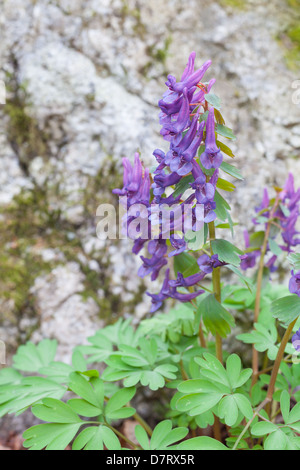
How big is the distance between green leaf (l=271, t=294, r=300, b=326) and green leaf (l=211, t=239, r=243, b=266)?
0.73 feet

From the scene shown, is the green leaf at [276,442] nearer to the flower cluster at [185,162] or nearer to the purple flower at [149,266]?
the flower cluster at [185,162]

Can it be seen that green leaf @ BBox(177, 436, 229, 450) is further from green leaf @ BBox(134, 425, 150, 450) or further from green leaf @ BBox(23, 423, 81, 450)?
green leaf @ BBox(23, 423, 81, 450)

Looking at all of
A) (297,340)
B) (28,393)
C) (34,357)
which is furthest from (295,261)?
(34,357)

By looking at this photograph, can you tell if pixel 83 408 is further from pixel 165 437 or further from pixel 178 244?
pixel 178 244

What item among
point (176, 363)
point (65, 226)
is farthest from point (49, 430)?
point (65, 226)

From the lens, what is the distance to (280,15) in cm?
A: 349

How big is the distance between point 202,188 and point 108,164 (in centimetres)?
157

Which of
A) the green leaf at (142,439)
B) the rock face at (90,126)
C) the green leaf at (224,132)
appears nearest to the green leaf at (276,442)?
the green leaf at (142,439)

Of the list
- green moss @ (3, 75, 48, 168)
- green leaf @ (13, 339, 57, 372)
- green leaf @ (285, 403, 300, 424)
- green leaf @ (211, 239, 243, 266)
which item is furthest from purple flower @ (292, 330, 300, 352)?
green moss @ (3, 75, 48, 168)

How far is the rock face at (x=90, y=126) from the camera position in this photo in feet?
8.75

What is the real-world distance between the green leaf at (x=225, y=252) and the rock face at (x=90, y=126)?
125 centimetres

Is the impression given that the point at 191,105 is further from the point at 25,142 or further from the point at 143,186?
the point at 25,142

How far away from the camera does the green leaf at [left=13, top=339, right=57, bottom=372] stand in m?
1.96

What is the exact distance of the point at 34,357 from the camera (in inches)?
79.5
